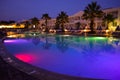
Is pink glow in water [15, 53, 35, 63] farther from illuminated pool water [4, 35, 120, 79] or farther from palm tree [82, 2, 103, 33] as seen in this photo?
palm tree [82, 2, 103, 33]

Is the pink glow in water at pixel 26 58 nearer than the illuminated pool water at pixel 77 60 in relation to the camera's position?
No

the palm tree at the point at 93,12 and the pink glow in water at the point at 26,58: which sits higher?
the palm tree at the point at 93,12

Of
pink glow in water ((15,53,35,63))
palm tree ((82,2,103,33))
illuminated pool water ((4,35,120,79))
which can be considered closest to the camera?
illuminated pool water ((4,35,120,79))

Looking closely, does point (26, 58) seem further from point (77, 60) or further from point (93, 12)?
point (93, 12)

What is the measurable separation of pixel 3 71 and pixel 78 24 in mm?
44862

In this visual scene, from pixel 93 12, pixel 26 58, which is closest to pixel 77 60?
pixel 26 58

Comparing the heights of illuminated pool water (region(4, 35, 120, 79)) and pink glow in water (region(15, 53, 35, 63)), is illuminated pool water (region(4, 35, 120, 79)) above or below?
below

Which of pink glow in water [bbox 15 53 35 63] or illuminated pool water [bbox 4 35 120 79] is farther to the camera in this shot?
pink glow in water [bbox 15 53 35 63]

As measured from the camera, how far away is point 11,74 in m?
5.36

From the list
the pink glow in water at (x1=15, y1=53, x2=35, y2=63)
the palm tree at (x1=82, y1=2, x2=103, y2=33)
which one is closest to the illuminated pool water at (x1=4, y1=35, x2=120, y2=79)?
the pink glow in water at (x1=15, y1=53, x2=35, y2=63)

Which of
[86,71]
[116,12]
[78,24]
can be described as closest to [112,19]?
[116,12]

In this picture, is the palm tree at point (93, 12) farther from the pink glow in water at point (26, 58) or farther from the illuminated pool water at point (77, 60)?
the pink glow in water at point (26, 58)

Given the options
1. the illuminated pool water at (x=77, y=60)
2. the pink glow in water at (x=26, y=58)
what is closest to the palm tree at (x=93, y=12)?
the illuminated pool water at (x=77, y=60)

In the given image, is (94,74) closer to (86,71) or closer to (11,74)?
(86,71)
